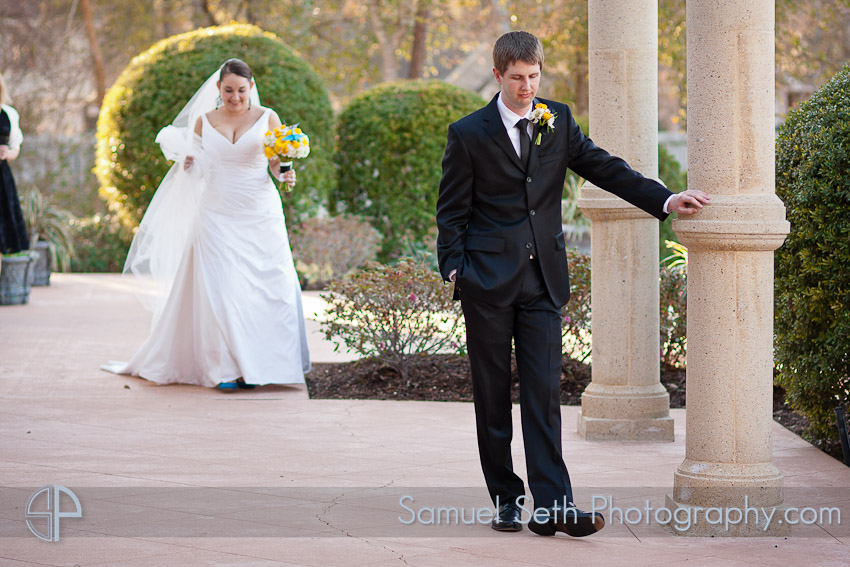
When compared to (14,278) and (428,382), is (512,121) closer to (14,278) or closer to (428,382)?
(428,382)

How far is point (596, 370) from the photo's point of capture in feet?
21.1

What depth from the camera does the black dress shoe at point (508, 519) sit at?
4.60 metres

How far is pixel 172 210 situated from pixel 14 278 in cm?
473

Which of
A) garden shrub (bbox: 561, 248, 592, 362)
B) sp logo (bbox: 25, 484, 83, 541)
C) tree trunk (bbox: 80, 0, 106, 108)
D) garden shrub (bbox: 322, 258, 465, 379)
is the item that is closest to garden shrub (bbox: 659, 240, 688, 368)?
garden shrub (bbox: 561, 248, 592, 362)

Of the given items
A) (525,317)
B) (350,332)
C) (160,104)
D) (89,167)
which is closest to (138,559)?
(525,317)

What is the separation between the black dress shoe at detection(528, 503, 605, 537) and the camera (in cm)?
442

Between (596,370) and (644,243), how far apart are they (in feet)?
2.53

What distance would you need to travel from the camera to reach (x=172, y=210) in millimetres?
8602

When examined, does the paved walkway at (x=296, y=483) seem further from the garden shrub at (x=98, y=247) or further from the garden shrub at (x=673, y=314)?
the garden shrub at (x=98, y=247)

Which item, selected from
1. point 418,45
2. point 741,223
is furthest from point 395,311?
point 418,45

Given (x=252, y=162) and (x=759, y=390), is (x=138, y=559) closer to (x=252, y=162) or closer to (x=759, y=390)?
(x=759, y=390)

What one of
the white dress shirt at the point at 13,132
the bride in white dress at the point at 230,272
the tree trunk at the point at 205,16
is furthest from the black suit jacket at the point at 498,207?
the tree trunk at the point at 205,16

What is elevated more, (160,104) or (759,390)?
(160,104)

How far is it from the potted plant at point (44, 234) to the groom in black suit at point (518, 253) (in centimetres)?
1067
